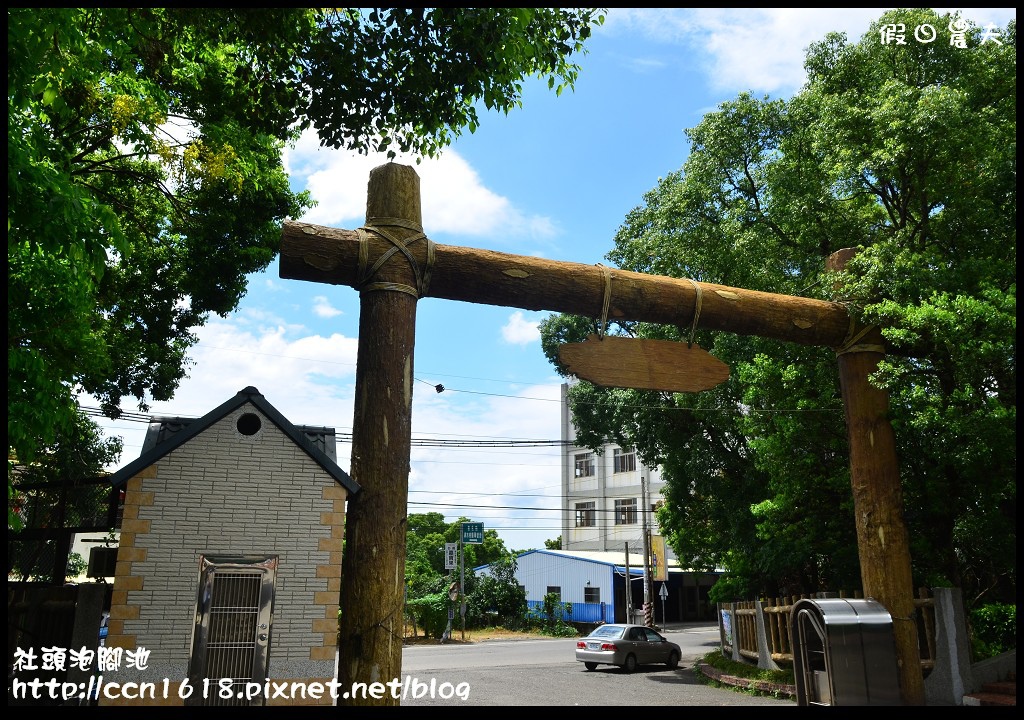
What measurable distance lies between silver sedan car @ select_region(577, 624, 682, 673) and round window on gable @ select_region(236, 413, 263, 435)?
548 inches

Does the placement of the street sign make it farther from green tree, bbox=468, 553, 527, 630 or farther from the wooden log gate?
the wooden log gate

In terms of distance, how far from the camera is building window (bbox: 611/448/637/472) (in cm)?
4341

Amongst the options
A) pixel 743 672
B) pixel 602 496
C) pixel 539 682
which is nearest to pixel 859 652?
pixel 743 672

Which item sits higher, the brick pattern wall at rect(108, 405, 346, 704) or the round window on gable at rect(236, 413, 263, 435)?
the round window on gable at rect(236, 413, 263, 435)

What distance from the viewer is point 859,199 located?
39.6ft

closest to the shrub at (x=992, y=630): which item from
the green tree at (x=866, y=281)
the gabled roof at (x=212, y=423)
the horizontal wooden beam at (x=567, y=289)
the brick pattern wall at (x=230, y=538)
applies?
the green tree at (x=866, y=281)

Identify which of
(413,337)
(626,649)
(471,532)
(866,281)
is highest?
(866,281)

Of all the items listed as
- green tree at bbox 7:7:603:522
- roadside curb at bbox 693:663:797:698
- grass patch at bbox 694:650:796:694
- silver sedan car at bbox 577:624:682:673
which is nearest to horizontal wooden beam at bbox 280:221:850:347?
green tree at bbox 7:7:603:522

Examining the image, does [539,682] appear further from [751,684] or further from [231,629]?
[231,629]

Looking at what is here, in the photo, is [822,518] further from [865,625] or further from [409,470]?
[409,470]

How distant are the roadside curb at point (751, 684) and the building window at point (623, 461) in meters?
26.1

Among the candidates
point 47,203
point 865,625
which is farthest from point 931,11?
point 47,203

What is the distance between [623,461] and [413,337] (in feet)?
129

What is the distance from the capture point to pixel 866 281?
26.9 feet
